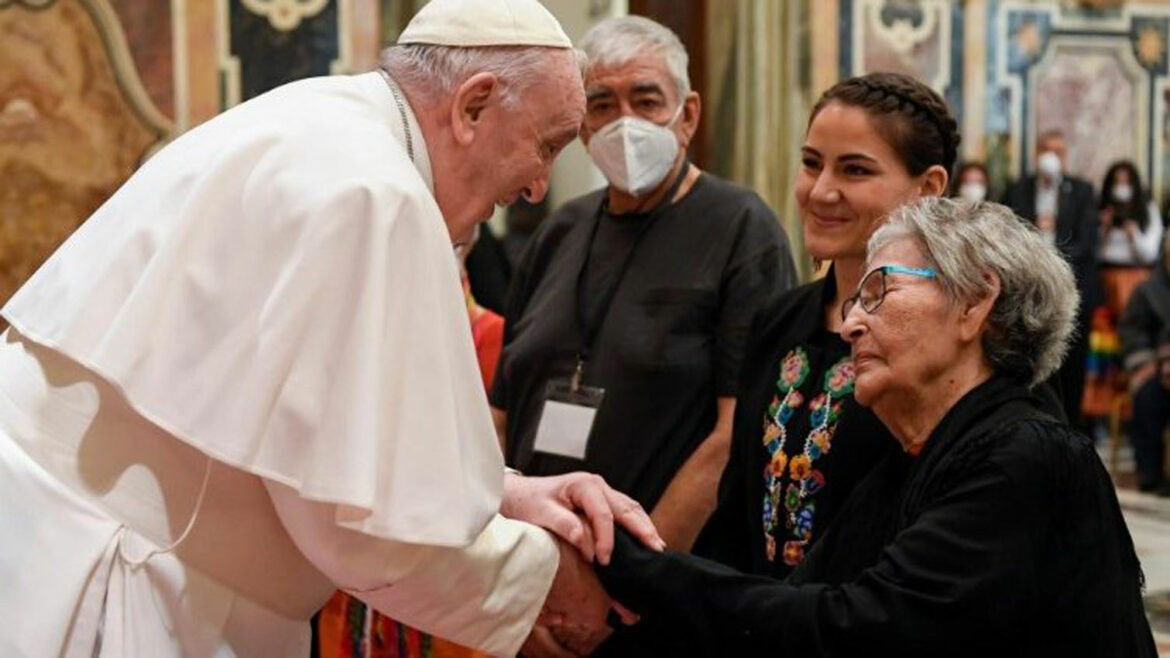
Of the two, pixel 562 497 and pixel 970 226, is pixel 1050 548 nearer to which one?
pixel 970 226

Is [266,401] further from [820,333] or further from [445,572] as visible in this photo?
[820,333]

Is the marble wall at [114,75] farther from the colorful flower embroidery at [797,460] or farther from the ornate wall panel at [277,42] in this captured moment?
the colorful flower embroidery at [797,460]

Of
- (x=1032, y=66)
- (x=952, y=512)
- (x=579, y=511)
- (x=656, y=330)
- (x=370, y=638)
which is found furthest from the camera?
(x=1032, y=66)

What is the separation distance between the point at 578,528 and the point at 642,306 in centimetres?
128

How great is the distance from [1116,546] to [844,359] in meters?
0.77

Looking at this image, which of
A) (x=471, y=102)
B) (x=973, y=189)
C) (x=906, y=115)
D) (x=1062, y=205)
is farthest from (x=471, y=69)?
(x=1062, y=205)

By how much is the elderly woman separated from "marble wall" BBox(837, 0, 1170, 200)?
762 cm

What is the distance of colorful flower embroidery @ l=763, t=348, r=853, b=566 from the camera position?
3291mm

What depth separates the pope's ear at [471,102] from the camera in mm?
2773

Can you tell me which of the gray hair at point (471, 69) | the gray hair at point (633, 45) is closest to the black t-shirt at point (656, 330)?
the gray hair at point (633, 45)

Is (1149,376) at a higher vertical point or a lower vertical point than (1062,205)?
lower

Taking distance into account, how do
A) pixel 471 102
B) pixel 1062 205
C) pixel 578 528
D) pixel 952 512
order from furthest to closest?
pixel 1062 205 < pixel 578 528 < pixel 471 102 < pixel 952 512

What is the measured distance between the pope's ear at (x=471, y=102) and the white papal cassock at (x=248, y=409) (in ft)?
0.43

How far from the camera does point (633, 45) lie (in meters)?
4.48
